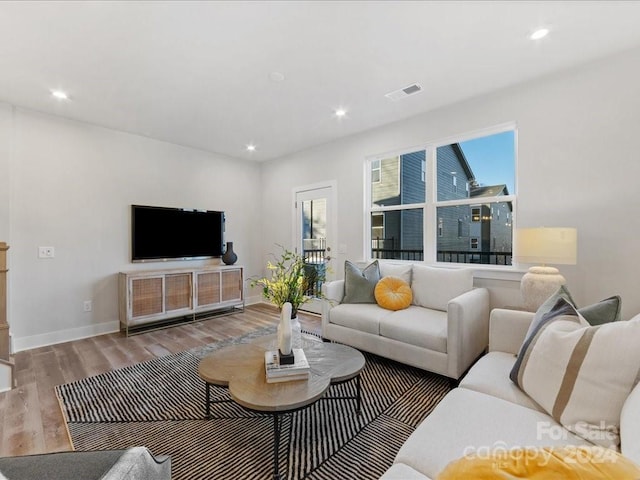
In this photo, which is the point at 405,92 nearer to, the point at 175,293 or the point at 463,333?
the point at 463,333

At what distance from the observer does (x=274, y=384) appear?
1.68 meters

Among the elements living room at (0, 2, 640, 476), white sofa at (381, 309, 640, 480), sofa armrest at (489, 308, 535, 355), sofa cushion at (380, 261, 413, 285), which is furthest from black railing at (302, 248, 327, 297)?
white sofa at (381, 309, 640, 480)

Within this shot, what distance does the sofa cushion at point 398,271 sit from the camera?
3275 mm

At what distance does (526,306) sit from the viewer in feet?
8.16

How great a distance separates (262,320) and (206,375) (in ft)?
8.73

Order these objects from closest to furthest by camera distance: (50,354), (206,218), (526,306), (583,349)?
(583,349), (526,306), (50,354), (206,218)

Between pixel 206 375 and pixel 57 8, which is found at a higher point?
pixel 57 8

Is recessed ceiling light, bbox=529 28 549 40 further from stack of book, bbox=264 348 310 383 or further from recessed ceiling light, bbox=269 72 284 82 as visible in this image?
stack of book, bbox=264 348 310 383

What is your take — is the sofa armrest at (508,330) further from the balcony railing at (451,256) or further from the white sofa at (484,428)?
the balcony railing at (451,256)

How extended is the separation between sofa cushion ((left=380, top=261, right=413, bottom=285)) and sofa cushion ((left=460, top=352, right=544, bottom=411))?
1453 millimetres

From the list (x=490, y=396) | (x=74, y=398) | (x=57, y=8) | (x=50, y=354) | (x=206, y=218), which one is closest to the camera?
(x=490, y=396)

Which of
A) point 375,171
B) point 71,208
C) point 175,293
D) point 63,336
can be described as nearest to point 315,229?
point 375,171

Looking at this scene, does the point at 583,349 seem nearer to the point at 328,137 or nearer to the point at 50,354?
the point at 328,137

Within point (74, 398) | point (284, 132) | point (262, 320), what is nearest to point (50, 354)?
point (74, 398)
